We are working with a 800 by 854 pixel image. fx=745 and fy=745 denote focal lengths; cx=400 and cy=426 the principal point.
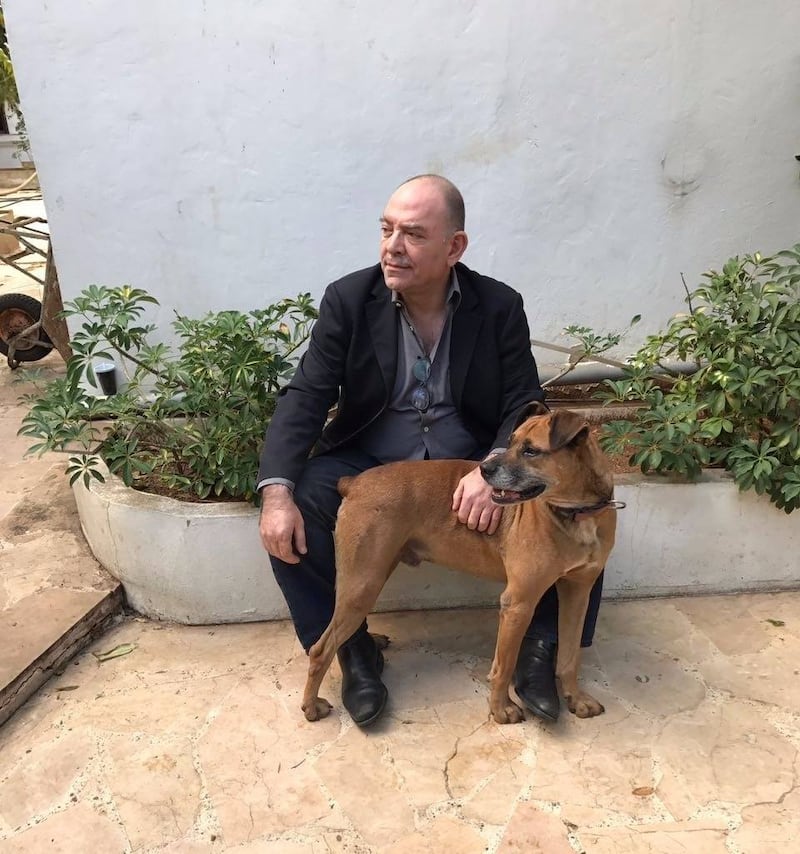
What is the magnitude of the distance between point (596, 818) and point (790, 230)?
11.8ft

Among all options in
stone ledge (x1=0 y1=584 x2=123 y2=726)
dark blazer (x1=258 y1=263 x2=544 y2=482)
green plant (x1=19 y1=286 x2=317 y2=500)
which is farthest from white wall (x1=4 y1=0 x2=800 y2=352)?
stone ledge (x1=0 y1=584 x2=123 y2=726)

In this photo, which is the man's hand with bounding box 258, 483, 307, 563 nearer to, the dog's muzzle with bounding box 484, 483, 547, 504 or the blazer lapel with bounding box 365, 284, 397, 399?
the blazer lapel with bounding box 365, 284, 397, 399

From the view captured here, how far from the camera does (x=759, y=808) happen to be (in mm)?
2348

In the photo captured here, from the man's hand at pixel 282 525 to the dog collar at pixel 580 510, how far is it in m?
0.89

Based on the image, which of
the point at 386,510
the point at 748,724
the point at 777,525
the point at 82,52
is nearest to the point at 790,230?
the point at 777,525

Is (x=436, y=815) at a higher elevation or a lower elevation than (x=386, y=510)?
lower

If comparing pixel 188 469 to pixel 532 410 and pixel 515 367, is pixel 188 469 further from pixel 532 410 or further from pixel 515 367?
pixel 532 410

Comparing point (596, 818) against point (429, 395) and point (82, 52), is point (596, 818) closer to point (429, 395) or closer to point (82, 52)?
point (429, 395)

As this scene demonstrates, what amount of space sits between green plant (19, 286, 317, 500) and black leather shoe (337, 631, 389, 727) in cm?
79

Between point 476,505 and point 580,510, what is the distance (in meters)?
0.35

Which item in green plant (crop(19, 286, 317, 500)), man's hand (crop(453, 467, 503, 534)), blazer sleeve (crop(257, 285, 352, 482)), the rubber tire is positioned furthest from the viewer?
the rubber tire

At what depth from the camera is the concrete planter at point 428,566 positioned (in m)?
3.24

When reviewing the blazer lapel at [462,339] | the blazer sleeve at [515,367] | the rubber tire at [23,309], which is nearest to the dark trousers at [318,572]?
the blazer lapel at [462,339]

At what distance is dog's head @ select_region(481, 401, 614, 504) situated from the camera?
231 cm
